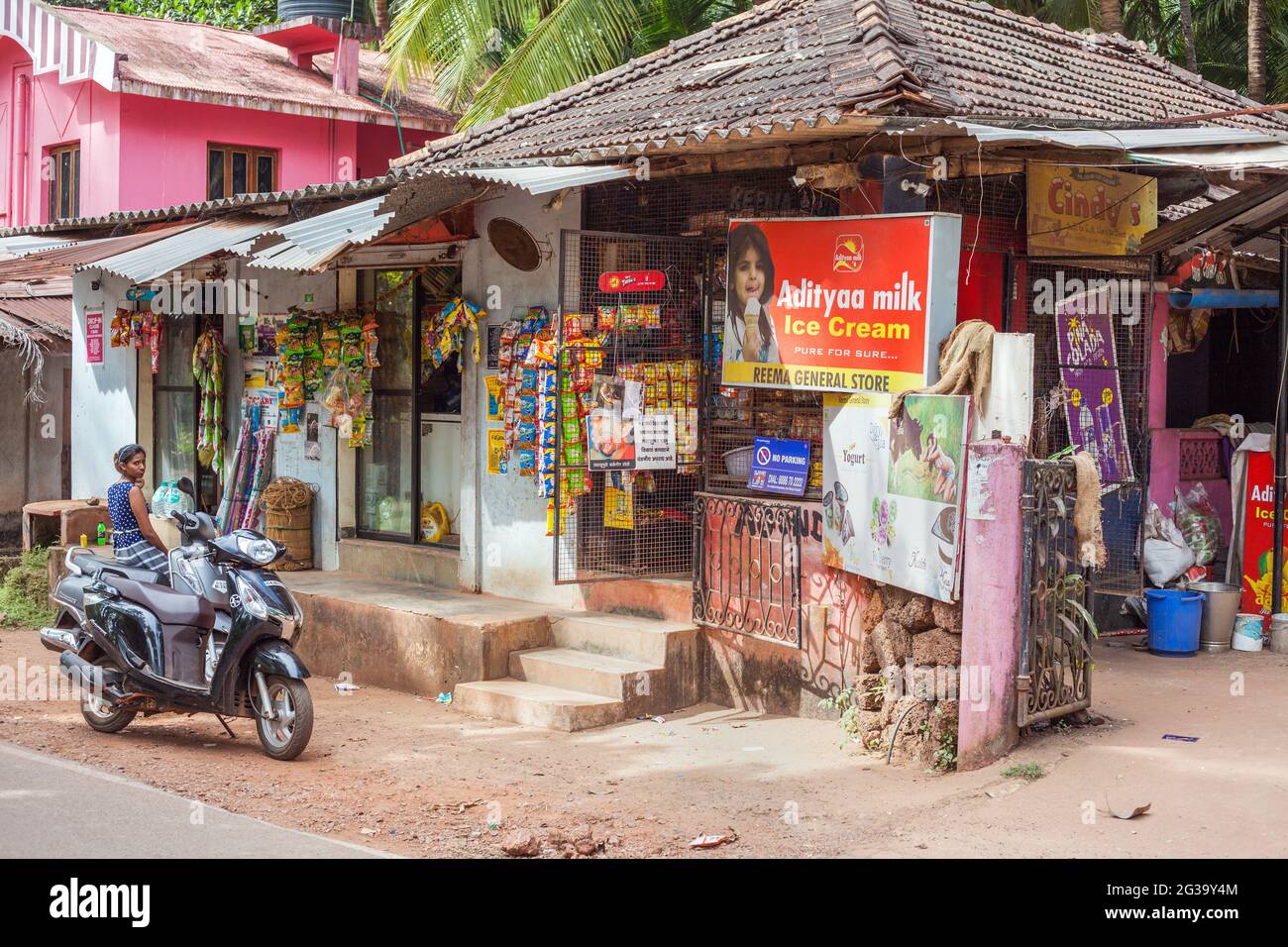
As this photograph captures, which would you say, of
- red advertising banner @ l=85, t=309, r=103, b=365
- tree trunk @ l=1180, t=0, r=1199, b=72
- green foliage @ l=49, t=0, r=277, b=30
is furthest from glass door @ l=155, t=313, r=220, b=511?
green foliage @ l=49, t=0, r=277, b=30

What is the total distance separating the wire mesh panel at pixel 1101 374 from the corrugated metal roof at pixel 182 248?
221 inches

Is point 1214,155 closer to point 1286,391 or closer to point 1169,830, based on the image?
point 1286,391

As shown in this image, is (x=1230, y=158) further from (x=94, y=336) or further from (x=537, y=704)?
(x=94, y=336)

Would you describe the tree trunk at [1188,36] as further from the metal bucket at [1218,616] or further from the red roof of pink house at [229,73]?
the metal bucket at [1218,616]

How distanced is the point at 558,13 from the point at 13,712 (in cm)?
1120

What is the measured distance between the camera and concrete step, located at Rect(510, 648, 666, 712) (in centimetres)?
831

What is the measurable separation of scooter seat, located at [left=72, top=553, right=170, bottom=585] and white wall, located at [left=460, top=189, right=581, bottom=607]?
8.66 ft

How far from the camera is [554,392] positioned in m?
8.69

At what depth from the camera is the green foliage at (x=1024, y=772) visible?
6.18 meters

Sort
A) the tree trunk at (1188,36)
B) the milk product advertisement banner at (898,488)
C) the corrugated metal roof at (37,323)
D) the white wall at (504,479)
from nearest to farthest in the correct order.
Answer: the milk product advertisement banner at (898,488) < the white wall at (504,479) < the corrugated metal roof at (37,323) < the tree trunk at (1188,36)

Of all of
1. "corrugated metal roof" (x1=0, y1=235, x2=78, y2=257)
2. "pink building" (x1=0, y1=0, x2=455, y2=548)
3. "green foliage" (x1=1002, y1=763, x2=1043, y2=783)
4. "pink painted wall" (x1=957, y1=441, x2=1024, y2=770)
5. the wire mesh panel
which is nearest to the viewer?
"green foliage" (x1=1002, y1=763, x2=1043, y2=783)

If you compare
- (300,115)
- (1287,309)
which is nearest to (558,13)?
(300,115)

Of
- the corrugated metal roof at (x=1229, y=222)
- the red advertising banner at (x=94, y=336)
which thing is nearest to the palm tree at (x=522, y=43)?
the red advertising banner at (x=94, y=336)

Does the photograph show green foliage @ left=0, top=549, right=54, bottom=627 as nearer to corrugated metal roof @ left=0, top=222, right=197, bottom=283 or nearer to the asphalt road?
corrugated metal roof @ left=0, top=222, right=197, bottom=283
